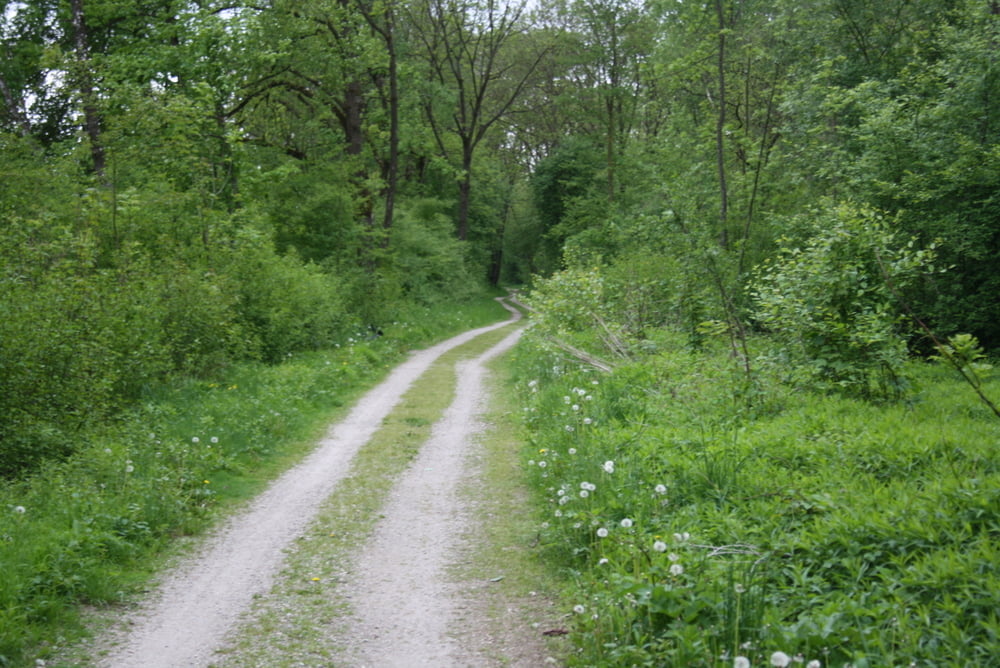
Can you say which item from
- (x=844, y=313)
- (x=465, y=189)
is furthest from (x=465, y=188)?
(x=844, y=313)

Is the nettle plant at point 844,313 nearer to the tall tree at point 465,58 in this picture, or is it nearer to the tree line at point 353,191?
the tree line at point 353,191

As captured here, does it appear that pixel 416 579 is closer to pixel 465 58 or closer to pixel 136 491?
pixel 136 491

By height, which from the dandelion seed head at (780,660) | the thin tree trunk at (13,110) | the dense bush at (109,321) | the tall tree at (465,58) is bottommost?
the dandelion seed head at (780,660)

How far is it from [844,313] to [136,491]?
8026 mm

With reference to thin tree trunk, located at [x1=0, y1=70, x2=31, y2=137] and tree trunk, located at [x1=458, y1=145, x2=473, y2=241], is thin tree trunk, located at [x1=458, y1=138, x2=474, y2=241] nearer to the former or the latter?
tree trunk, located at [x1=458, y1=145, x2=473, y2=241]

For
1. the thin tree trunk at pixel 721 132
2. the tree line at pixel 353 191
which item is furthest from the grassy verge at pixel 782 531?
the thin tree trunk at pixel 721 132

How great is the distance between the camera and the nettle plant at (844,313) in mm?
7742

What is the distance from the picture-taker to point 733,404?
26.1 ft

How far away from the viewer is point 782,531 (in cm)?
480

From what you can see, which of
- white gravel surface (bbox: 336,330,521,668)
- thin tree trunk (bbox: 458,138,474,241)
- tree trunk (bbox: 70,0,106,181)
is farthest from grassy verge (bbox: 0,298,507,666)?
thin tree trunk (bbox: 458,138,474,241)

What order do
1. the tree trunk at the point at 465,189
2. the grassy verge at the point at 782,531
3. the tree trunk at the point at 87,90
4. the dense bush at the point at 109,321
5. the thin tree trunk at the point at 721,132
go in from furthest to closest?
1. the tree trunk at the point at 465,189
2. the thin tree trunk at the point at 721,132
3. the tree trunk at the point at 87,90
4. the dense bush at the point at 109,321
5. the grassy verge at the point at 782,531

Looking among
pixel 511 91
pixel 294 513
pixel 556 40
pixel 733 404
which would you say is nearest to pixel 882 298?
pixel 733 404

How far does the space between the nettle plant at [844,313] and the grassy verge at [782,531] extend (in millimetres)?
395

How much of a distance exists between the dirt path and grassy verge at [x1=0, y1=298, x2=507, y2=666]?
0.37m
